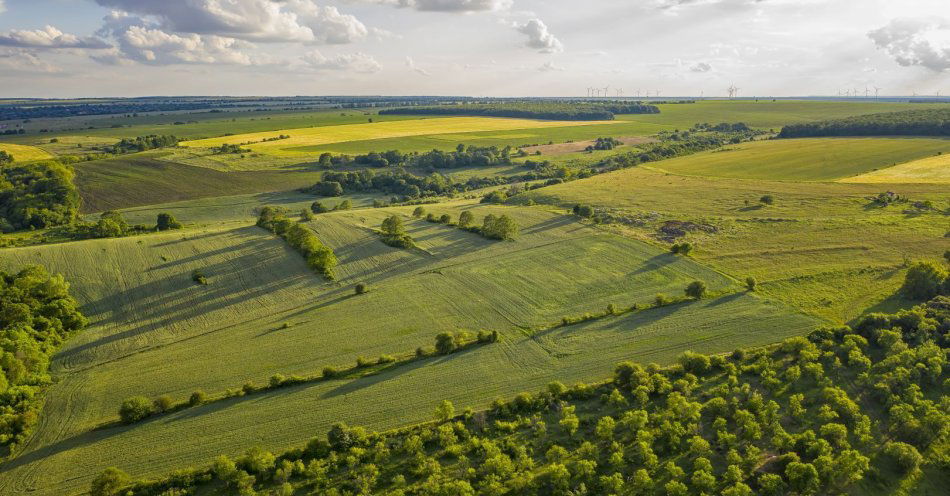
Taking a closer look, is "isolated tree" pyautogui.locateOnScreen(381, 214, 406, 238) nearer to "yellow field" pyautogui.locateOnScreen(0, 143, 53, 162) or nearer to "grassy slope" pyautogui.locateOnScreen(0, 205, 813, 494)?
"grassy slope" pyautogui.locateOnScreen(0, 205, 813, 494)

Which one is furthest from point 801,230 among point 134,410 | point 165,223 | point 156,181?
point 156,181

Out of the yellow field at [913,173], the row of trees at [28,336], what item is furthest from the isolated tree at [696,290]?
the yellow field at [913,173]

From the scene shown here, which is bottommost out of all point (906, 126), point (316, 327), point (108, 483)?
point (108, 483)

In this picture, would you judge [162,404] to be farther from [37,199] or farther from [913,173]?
[913,173]

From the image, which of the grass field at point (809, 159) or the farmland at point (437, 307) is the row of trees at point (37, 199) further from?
the grass field at point (809, 159)

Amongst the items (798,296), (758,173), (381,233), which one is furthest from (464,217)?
(758,173)
